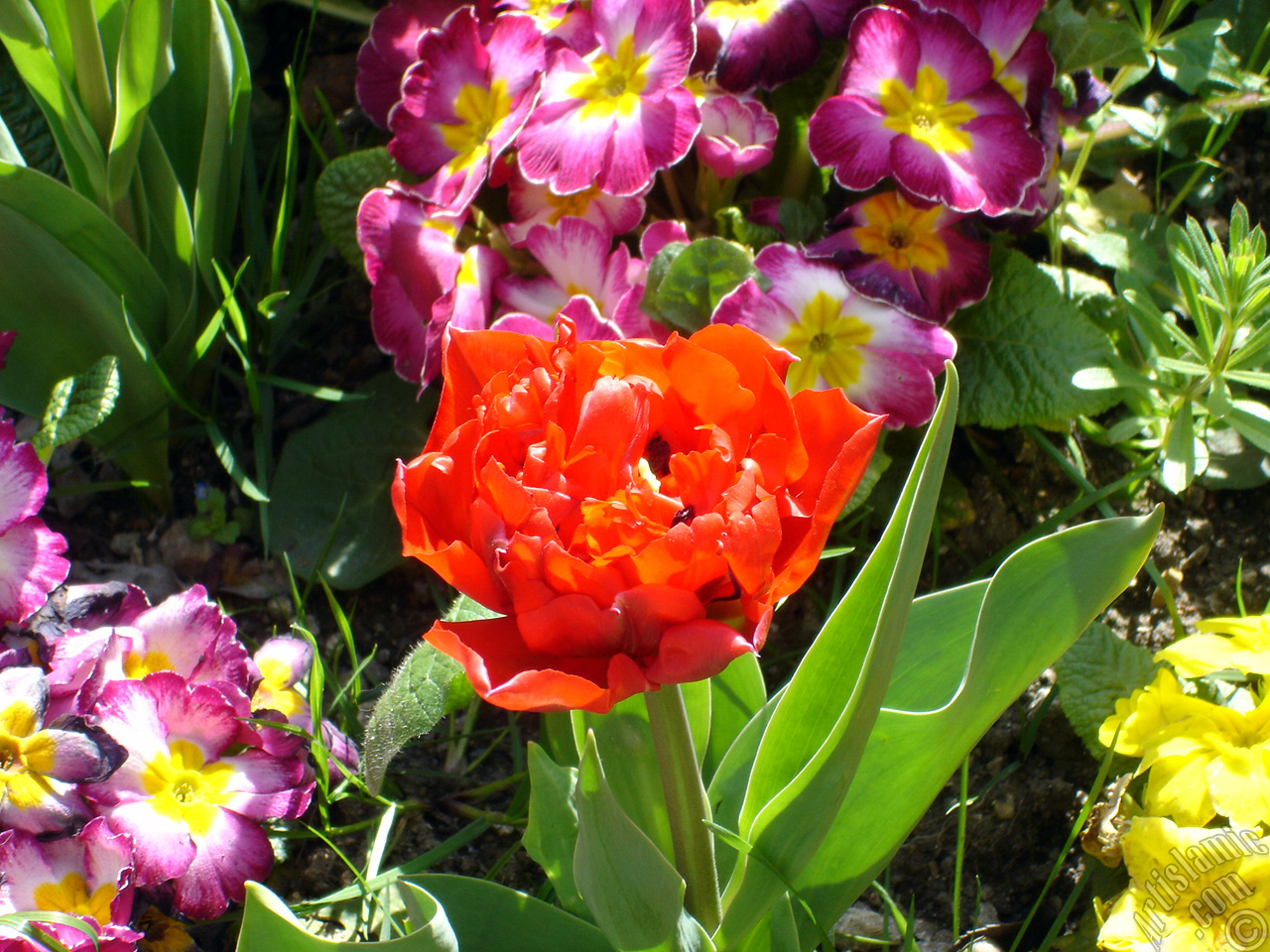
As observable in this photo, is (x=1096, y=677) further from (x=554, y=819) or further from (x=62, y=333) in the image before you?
(x=62, y=333)

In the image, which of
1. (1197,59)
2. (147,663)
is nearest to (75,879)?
(147,663)

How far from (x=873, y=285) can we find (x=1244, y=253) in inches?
14.8

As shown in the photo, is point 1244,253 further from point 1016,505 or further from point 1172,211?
point 1172,211

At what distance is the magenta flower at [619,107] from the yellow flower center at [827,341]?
0.22 m

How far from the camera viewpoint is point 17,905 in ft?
3.12

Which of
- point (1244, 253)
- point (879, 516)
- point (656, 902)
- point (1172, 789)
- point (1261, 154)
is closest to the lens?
point (656, 902)

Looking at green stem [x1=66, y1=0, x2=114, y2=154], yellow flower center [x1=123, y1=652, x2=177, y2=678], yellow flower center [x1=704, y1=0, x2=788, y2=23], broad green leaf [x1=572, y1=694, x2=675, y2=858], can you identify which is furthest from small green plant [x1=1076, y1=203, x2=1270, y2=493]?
green stem [x1=66, y1=0, x2=114, y2=154]

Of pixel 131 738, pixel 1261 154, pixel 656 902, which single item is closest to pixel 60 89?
pixel 131 738

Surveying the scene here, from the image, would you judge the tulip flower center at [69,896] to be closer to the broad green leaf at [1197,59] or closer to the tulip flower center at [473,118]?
the tulip flower center at [473,118]

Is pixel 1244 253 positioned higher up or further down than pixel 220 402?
higher up

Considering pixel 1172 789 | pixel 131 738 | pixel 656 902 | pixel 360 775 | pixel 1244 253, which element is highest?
pixel 1244 253

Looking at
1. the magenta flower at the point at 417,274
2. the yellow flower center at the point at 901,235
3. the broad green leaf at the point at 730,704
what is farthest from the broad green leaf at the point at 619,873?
the yellow flower center at the point at 901,235

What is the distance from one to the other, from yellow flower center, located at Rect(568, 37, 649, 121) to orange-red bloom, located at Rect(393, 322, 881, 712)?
2.09ft

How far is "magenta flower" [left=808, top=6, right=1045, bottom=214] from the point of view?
1.16 meters
